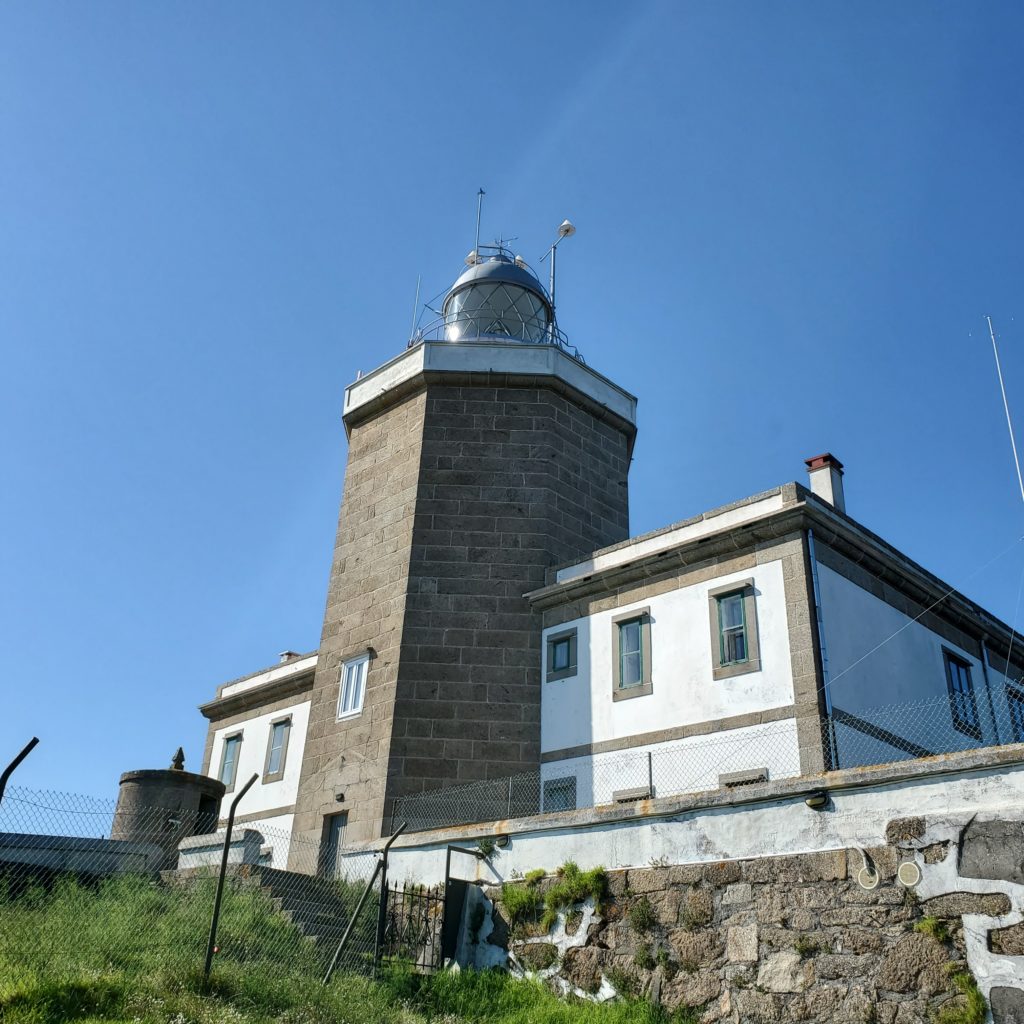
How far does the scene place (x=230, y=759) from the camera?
2519 cm

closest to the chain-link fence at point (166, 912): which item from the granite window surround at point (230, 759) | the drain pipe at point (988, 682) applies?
the granite window surround at point (230, 759)

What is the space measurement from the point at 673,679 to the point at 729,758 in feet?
5.60

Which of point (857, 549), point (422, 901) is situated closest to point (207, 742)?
point (422, 901)

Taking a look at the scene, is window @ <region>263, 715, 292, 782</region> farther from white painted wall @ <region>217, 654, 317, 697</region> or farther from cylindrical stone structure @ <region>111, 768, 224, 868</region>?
cylindrical stone structure @ <region>111, 768, 224, 868</region>

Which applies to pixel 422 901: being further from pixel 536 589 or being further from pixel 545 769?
pixel 536 589

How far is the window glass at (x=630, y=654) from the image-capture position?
1811 cm

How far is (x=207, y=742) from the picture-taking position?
26.2m

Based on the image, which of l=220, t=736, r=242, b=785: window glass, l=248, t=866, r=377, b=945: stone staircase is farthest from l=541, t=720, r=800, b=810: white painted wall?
l=220, t=736, r=242, b=785: window glass

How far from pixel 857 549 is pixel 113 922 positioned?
1195cm

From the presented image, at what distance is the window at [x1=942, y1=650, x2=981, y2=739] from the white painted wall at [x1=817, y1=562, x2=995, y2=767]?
124 millimetres

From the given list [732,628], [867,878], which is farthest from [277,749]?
[867,878]

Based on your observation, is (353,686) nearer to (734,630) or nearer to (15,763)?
(734,630)

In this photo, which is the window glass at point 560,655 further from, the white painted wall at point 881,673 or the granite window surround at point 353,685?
the white painted wall at point 881,673

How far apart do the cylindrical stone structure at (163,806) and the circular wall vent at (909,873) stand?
12061 mm
